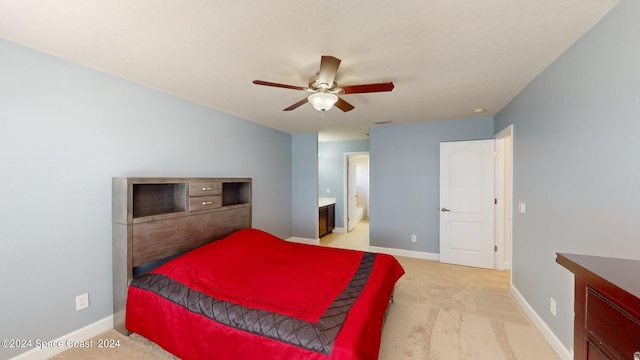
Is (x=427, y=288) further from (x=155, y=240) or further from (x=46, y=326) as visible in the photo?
(x=46, y=326)

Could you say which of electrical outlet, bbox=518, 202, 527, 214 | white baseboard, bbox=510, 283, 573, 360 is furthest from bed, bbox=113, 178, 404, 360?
electrical outlet, bbox=518, 202, 527, 214

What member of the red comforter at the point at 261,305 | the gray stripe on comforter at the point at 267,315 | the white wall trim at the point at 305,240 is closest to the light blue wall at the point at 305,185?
the white wall trim at the point at 305,240

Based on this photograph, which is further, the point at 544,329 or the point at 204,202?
the point at 204,202

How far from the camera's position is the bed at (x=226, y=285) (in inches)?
60.1

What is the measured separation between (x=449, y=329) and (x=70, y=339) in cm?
329

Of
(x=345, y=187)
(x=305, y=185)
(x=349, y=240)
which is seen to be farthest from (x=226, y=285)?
(x=345, y=187)

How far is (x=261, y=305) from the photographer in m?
1.76

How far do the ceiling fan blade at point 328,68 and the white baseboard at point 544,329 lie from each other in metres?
2.71

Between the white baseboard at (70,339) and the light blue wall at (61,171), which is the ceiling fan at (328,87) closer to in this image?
the light blue wall at (61,171)

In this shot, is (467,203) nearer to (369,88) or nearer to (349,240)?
(349,240)

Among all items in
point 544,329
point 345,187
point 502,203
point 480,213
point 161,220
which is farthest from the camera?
point 345,187

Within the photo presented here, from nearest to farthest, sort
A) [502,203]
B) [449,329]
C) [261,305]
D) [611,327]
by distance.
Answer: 1. [611,327]
2. [261,305]
3. [449,329]
4. [502,203]

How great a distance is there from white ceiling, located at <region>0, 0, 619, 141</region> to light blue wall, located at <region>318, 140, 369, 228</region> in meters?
3.57

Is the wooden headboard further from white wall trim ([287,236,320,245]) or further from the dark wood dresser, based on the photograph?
the dark wood dresser
